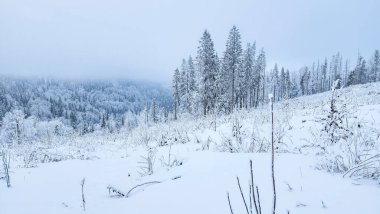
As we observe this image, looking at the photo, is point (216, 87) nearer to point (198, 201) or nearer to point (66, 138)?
point (66, 138)

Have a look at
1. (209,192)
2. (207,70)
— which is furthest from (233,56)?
(209,192)

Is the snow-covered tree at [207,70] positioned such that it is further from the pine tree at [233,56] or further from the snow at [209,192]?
the snow at [209,192]

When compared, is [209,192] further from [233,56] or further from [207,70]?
[233,56]

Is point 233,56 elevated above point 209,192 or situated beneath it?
elevated above

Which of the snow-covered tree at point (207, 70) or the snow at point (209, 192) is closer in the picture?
the snow at point (209, 192)

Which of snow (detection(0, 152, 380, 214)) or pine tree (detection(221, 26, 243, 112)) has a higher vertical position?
pine tree (detection(221, 26, 243, 112))

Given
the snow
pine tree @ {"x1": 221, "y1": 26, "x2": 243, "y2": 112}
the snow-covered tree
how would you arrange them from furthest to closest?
pine tree @ {"x1": 221, "y1": 26, "x2": 243, "y2": 112}
the snow-covered tree
the snow

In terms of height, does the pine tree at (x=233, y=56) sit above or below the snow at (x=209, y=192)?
above

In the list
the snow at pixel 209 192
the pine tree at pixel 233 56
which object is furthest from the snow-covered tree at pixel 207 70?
the snow at pixel 209 192

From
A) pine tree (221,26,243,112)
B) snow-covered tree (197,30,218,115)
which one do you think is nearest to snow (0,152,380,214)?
snow-covered tree (197,30,218,115)

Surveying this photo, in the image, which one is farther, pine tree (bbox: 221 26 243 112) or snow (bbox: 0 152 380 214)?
pine tree (bbox: 221 26 243 112)

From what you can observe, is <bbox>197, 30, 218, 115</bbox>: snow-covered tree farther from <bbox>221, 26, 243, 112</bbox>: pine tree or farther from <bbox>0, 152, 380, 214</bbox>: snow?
<bbox>0, 152, 380, 214</bbox>: snow

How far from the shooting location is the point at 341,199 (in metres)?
2.43

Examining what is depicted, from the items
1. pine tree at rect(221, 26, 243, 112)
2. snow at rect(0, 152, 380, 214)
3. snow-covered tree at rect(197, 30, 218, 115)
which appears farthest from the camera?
pine tree at rect(221, 26, 243, 112)
